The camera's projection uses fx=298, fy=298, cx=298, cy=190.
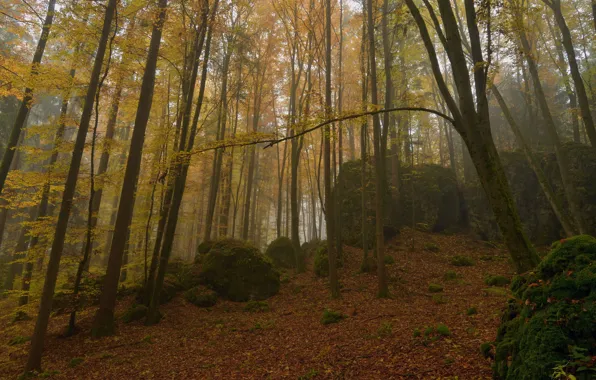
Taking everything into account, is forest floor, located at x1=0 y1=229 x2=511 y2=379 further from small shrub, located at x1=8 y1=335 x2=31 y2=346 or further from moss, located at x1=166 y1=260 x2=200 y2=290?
moss, located at x1=166 y1=260 x2=200 y2=290

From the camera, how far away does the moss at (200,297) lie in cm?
1039

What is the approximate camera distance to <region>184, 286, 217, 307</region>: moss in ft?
34.1

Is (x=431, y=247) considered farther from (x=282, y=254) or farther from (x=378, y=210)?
(x=282, y=254)

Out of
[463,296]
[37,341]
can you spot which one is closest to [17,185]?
[37,341]

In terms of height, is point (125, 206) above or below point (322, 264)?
above

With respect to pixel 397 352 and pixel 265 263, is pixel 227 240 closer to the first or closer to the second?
pixel 265 263

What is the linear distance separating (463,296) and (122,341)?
29.8 feet

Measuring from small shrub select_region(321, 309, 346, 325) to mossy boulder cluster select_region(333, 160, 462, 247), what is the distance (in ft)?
25.1

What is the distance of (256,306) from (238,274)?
159cm

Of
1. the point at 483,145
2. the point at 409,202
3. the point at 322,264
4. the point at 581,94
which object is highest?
the point at 581,94

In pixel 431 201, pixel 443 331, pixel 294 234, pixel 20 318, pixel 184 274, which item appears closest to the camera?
pixel 443 331

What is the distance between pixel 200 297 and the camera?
10453 mm

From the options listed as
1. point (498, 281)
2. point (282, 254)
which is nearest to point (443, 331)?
point (498, 281)

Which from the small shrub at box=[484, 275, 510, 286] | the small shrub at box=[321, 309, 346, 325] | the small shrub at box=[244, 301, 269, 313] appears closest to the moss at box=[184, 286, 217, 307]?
the small shrub at box=[244, 301, 269, 313]
